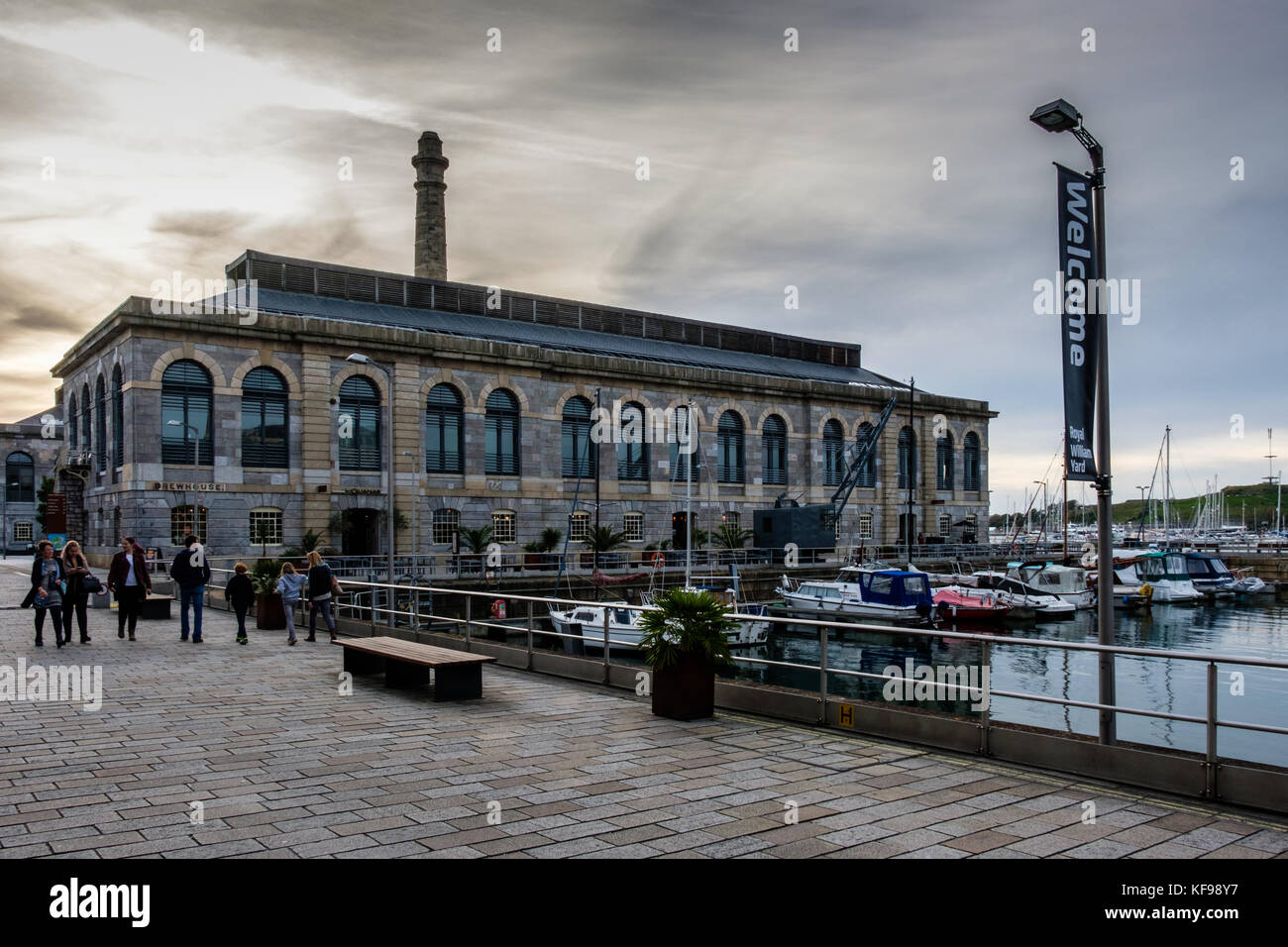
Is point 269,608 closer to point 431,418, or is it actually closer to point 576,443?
point 431,418

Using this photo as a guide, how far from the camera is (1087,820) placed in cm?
701

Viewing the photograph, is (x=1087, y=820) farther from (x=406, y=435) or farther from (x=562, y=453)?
(x=562, y=453)

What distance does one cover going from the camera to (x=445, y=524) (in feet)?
160

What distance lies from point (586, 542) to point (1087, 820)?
45.0 metres

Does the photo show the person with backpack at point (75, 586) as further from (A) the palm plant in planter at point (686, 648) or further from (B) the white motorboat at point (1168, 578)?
(B) the white motorboat at point (1168, 578)

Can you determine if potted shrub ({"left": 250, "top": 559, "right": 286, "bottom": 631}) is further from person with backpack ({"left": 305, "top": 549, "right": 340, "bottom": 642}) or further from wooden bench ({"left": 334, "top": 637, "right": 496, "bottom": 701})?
wooden bench ({"left": 334, "top": 637, "right": 496, "bottom": 701})

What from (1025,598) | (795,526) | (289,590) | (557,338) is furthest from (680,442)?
(289,590)

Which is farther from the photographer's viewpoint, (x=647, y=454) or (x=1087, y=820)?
(x=647, y=454)

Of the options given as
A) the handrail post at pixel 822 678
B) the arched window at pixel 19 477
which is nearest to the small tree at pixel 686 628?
the handrail post at pixel 822 678

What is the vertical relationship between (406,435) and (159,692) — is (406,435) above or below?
above

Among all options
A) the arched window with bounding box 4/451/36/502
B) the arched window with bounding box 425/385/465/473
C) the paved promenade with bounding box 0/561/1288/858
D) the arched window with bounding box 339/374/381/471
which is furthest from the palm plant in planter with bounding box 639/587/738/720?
the arched window with bounding box 4/451/36/502

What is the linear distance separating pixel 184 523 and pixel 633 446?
2409 cm
